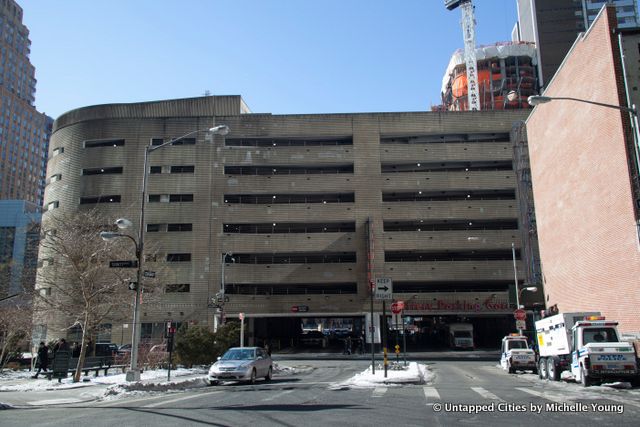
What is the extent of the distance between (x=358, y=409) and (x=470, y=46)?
95.0 meters

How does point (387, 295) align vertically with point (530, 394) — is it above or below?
above

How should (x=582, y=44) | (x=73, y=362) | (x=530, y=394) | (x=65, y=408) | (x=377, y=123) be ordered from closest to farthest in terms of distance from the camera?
1. (x=65, y=408)
2. (x=530, y=394)
3. (x=73, y=362)
4. (x=582, y=44)
5. (x=377, y=123)

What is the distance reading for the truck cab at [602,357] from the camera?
1655 centimetres

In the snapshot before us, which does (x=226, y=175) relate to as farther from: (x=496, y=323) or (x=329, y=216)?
(x=496, y=323)

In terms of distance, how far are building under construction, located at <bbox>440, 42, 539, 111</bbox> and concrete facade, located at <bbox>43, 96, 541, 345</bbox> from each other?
2805cm

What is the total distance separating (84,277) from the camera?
21.8 metres

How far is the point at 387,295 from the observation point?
20.7 metres

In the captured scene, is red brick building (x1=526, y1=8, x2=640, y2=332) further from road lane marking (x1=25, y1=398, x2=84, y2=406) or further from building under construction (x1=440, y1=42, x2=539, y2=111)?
building under construction (x1=440, y1=42, x2=539, y2=111)

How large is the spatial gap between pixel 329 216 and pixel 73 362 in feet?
135

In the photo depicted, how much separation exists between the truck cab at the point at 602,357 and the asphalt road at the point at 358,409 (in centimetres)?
54

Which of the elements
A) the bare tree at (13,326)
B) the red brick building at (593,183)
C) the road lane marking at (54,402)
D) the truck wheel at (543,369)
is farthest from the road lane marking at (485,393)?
the bare tree at (13,326)

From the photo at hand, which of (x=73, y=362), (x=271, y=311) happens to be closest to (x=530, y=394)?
(x=73, y=362)

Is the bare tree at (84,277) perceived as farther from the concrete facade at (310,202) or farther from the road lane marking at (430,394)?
the concrete facade at (310,202)

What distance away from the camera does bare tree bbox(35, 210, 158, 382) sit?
2233 cm
